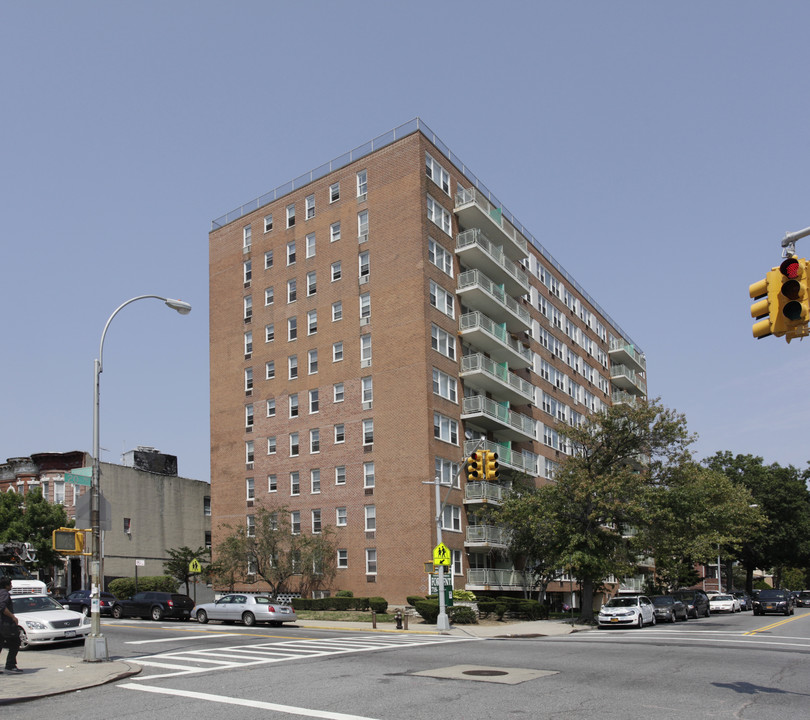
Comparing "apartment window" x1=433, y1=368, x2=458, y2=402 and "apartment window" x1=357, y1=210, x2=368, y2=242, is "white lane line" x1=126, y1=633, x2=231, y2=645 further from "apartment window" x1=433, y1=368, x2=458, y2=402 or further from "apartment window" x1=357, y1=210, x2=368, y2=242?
"apartment window" x1=357, y1=210, x2=368, y2=242

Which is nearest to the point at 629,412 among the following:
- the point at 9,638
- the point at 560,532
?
the point at 560,532

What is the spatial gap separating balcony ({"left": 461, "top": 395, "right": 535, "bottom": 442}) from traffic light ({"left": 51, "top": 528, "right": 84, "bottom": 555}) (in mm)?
31493

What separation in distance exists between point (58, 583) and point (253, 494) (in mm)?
19331

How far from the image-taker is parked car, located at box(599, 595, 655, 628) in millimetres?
38094

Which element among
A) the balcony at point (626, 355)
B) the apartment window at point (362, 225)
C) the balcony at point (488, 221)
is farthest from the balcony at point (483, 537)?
the balcony at point (626, 355)

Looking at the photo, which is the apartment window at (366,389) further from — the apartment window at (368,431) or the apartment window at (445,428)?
the apartment window at (445,428)

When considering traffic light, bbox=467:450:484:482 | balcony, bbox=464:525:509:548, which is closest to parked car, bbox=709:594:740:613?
balcony, bbox=464:525:509:548

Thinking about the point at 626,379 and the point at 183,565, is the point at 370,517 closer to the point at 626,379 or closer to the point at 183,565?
the point at 183,565

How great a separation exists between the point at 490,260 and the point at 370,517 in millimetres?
18550

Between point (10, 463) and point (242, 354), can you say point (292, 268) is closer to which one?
point (242, 354)

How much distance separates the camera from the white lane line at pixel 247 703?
1179 centimetres

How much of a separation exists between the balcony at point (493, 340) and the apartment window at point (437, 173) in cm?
837

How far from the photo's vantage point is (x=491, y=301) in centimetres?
5219

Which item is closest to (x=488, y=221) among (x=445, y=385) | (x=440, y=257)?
(x=440, y=257)
